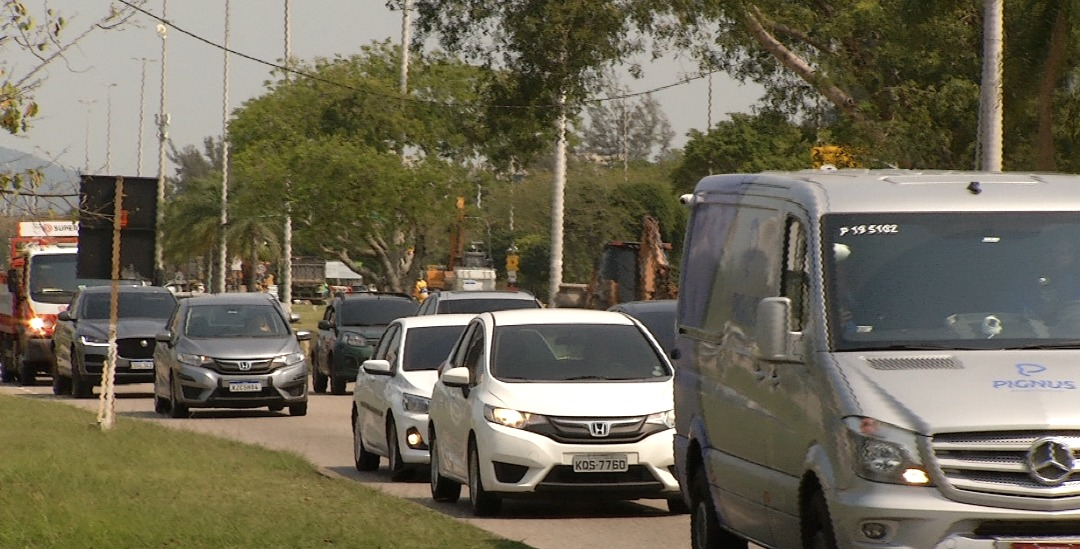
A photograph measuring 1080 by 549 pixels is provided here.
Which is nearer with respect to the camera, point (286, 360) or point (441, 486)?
point (441, 486)

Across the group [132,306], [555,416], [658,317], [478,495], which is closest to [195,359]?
[658,317]

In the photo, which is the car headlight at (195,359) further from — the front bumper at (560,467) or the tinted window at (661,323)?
A: the front bumper at (560,467)

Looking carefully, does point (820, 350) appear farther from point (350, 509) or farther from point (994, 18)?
point (994, 18)

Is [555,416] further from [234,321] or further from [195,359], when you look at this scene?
[234,321]

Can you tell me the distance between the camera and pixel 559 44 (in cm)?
3806

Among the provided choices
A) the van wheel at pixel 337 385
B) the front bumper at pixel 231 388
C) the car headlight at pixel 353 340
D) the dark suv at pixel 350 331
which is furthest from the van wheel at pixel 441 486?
the van wheel at pixel 337 385

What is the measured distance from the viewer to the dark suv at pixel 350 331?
33.4 m

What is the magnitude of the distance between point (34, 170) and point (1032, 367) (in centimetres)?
623

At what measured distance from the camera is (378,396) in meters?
17.9

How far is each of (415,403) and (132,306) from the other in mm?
18869

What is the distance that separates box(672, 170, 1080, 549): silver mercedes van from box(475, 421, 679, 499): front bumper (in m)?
2.88

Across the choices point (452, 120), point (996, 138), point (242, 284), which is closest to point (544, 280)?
point (242, 284)

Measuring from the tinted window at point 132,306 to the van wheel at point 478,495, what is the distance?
20869 millimetres

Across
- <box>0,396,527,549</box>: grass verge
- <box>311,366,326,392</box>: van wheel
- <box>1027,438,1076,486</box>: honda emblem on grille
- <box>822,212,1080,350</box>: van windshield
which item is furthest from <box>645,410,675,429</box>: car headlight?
<box>311,366,326,392</box>: van wheel
